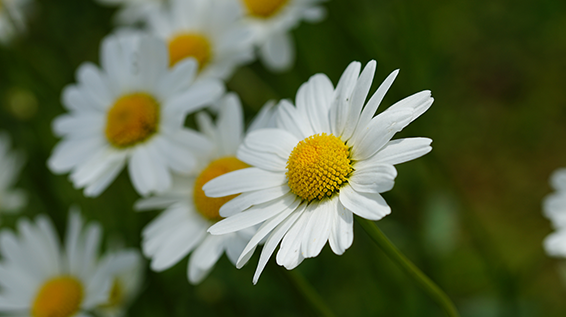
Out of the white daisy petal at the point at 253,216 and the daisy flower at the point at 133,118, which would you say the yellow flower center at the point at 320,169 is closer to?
the white daisy petal at the point at 253,216

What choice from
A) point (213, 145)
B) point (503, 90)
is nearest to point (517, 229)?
point (503, 90)

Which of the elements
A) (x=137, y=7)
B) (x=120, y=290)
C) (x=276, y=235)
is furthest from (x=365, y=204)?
(x=137, y=7)

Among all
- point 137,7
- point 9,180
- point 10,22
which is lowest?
point 9,180

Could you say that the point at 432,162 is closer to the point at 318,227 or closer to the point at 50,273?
the point at 318,227

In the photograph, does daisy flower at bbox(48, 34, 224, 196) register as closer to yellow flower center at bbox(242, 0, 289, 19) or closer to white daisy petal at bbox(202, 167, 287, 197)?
white daisy petal at bbox(202, 167, 287, 197)

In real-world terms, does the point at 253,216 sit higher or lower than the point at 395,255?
higher

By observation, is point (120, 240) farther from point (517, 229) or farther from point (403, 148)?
point (517, 229)

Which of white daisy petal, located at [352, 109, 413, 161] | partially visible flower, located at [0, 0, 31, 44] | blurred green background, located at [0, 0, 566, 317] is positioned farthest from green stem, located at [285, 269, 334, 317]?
partially visible flower, located at [0, 0, 31, 44]
